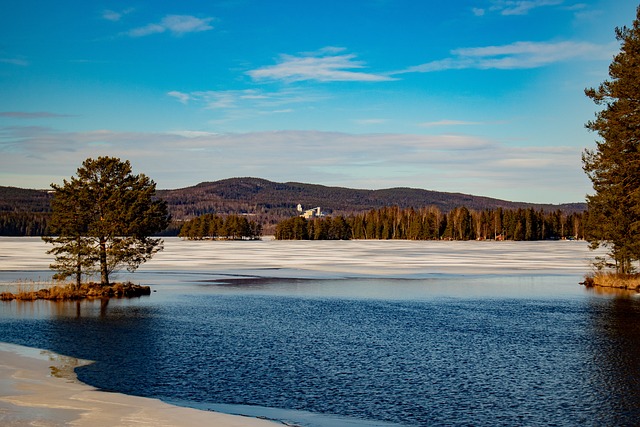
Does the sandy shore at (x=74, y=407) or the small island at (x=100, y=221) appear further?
the small island at (x=100, y=221)

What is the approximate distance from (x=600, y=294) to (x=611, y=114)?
1153 cm

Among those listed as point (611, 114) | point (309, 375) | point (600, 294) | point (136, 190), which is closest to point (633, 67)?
point (611, 114)

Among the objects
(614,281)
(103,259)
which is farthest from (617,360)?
(103,259)

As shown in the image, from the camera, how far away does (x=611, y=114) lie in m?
36.3

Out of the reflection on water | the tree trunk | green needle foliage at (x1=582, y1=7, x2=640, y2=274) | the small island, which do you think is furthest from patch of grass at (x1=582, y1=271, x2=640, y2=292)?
the tree trunk

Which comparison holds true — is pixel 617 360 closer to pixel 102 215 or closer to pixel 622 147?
pixel 622 147

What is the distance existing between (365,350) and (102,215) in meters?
23.2

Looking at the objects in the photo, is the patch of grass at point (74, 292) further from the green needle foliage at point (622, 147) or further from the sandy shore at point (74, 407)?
the green needle foliage at point (622, 147)

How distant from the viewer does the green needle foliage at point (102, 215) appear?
38219mm

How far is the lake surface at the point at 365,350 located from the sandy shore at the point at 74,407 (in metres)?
0.72

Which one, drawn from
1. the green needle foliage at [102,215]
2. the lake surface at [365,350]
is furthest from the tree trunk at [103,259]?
the lake surface at [365,350]

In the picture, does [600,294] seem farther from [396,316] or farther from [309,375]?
[309,375]

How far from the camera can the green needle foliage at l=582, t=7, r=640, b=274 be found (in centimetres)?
3462

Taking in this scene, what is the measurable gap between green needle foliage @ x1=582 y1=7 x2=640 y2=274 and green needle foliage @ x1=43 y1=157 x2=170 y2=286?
26541 mm
